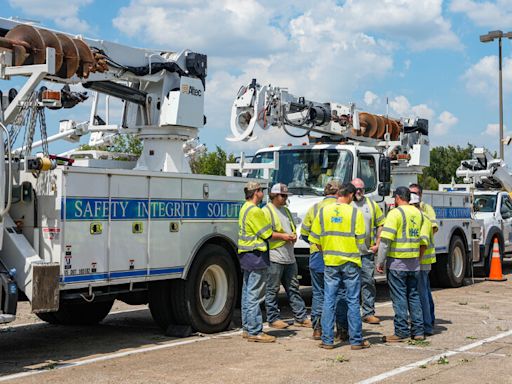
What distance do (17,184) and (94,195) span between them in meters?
0.86

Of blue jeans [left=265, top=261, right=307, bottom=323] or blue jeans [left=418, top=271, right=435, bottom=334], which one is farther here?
blue jeans [left=265, top=261, right=307, bottom=323]

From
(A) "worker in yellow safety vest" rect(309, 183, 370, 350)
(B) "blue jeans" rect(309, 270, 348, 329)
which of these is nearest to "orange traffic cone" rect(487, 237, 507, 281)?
(B) "blue jeans" rect(309, 270, 348, 329)

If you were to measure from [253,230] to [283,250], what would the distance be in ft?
3.04

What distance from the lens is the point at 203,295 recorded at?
423 inches

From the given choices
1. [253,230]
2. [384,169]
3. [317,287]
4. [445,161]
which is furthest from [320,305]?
[445,161]

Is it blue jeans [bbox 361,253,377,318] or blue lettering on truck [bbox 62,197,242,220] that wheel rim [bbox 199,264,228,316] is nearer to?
blue lettering on truck [bbox 62,197,242,220]

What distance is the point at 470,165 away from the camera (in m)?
21.9

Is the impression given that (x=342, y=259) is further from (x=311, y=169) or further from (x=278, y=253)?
(x=311, y=169)

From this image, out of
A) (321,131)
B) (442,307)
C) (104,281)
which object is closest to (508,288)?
(442,307)

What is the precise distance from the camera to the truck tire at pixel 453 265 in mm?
16516

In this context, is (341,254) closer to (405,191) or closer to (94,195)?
(405,191)

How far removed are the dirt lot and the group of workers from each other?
285mm

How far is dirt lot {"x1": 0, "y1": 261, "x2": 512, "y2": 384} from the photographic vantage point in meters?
8.08

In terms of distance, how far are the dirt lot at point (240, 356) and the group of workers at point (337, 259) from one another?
28 centimetres
